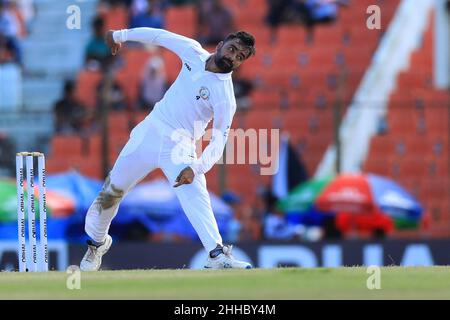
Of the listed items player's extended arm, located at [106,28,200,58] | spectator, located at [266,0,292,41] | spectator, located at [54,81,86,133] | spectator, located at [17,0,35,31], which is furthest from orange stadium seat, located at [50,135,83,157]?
player's extended arm, located at [106,28,200,58]

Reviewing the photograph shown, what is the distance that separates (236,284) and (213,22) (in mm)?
11773

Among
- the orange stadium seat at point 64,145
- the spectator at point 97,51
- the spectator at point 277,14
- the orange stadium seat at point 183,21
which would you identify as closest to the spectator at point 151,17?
the orange stadium seat at point 183,21

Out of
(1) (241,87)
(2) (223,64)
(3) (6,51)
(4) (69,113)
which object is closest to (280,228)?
(1) (241,87)

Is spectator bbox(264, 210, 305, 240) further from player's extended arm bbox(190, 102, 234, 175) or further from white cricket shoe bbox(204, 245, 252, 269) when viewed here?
player's extended arm bbox(190, 102, 234, 175)

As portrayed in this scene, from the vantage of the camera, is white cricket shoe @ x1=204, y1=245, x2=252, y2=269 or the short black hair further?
white cricket shoe @ x1=204, y1=245, x2=252, y2=269

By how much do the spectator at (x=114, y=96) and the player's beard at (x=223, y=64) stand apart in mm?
9689

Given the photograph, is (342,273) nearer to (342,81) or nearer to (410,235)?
(410,235)

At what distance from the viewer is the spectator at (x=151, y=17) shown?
2005 centimetres

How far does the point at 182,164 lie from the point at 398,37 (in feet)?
34.8

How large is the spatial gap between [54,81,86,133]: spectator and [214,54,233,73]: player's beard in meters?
9.26

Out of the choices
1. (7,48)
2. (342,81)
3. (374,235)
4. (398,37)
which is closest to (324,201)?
(374,235)

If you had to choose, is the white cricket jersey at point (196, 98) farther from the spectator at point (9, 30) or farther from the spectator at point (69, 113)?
the spectator at point (9, 30)

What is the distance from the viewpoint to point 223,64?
941 centimetres

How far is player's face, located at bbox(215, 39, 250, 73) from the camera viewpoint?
9367 mm
